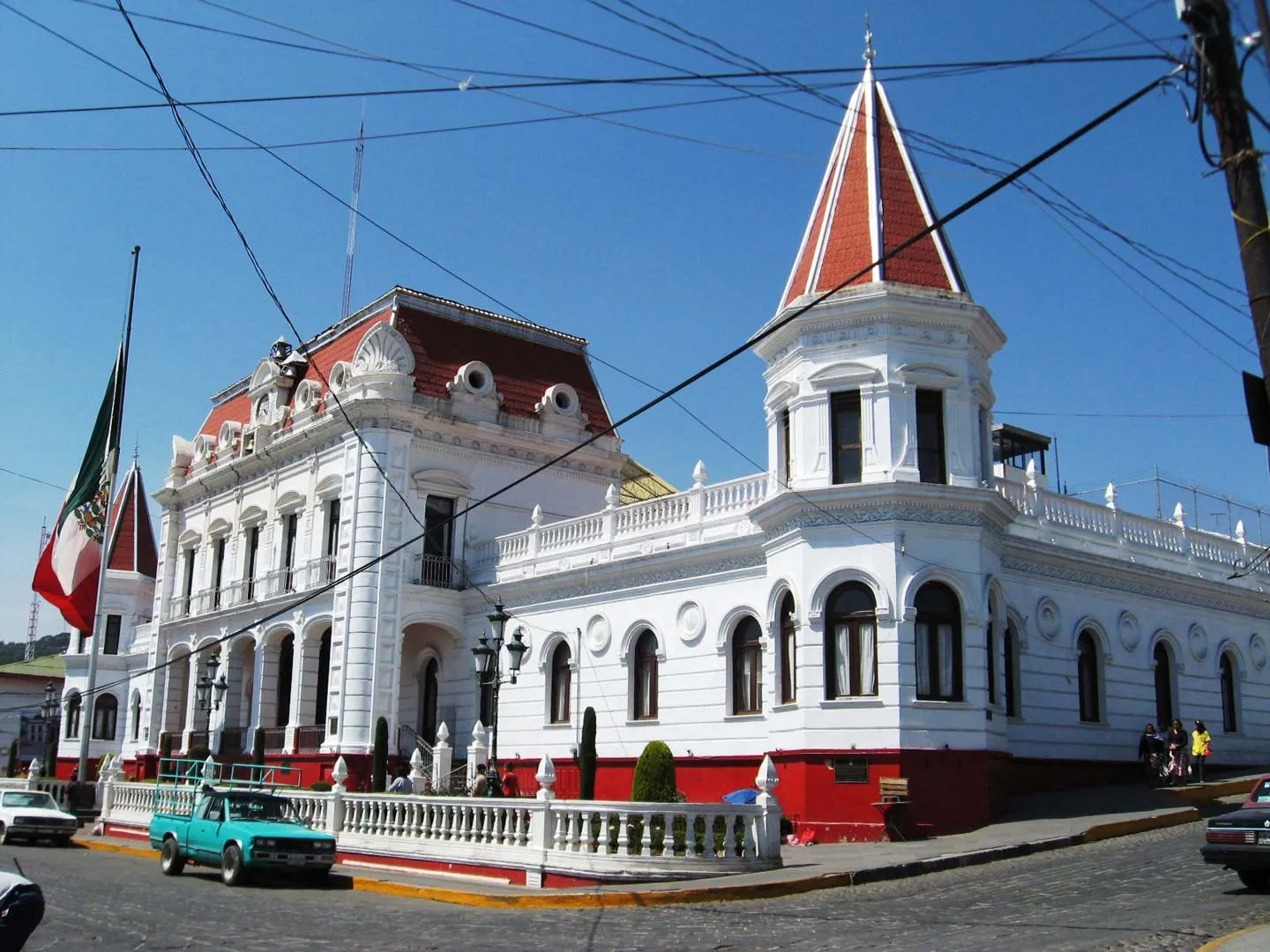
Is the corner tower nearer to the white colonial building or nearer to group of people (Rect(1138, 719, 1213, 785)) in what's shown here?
the white colonial building

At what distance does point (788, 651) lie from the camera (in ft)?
82.8

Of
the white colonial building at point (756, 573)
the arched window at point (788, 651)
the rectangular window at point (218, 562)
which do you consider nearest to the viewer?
the white colonial building at point (756, 573)

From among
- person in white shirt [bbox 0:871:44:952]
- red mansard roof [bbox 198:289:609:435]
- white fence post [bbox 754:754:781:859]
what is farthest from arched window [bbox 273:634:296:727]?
person in white shirt [bbox 0:871:44:952]

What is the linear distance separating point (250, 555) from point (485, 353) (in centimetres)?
1062

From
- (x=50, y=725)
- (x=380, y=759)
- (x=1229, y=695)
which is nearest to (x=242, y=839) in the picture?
(x=380, y=759)

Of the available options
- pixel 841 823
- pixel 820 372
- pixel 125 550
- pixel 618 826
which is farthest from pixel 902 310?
pixel 125 550

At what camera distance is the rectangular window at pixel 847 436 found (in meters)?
24.5

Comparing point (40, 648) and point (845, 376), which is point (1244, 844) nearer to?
point (845, 376)

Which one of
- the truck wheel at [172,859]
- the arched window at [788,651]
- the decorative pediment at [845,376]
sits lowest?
the truck wheel at [172,859]

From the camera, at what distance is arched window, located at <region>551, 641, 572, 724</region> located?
105 feet

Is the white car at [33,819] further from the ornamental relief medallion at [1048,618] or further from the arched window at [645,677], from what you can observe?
the ornamental relief medallion at [1048,618]

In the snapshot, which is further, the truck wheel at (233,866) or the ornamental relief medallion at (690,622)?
the ornamental relief medallion at (690,622)

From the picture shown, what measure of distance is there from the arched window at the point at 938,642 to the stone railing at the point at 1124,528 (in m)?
3.19

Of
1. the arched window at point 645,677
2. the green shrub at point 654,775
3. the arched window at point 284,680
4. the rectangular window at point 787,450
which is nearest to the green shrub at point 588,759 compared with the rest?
the green shrub at point 654,775
